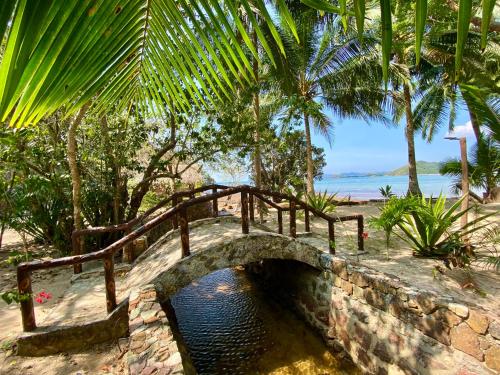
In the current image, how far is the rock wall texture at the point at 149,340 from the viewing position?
2.73 metres

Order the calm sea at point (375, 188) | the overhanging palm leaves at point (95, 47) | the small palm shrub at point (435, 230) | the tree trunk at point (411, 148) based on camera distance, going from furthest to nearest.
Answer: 1. the calm sea at point (375, 188)
2. the tree trunk at point (411, 148)
3. the small palm shrub at point (435, 230)
4. the overhanging palm leaves at point (95, 47)

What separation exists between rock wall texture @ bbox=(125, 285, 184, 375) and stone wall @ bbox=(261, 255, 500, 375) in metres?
2.69

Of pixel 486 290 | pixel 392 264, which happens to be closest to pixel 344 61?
pixel 392 264

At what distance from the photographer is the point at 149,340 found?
10.2 feet

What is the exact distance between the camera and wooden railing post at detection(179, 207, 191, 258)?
13.9 feet

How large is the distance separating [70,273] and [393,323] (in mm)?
5500

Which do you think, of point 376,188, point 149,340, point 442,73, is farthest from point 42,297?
point 376,188

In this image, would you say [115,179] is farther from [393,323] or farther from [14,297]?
[393,323]

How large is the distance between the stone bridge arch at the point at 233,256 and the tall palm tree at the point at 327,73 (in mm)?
5402

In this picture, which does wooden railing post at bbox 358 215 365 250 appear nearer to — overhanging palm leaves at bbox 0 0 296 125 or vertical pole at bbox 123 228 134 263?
vertical pole at bbox 123 228 134 263

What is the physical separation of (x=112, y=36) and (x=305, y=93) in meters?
11.6

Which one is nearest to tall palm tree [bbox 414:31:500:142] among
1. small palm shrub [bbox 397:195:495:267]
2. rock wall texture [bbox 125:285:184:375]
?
small palm shrub [bbox 397:195:495:267]

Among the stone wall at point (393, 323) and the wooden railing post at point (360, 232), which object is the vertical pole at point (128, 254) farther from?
the wooden railing post at point (360, 232)

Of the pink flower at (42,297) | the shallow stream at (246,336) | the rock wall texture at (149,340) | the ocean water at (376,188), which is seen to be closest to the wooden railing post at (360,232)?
the ocean water at (376,188)
